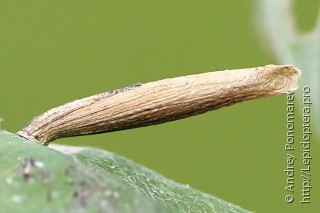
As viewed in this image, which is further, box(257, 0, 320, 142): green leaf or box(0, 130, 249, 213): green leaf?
box(257, 0, 320, 142): green leaf

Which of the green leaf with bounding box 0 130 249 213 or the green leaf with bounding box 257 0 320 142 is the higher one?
the green leaf with bounding box 257 0 320 142

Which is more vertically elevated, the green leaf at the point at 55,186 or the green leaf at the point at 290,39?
the green leaf at the point at 290,39

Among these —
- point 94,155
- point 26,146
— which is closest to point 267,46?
point 94,155

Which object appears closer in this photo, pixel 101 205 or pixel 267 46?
pixel 101 205

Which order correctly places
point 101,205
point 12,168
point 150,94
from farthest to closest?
point 150,94 → point 12,168 → point 101,205

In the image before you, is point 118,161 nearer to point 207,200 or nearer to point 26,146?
point 207,200

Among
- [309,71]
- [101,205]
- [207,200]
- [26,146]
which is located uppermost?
[309,71]

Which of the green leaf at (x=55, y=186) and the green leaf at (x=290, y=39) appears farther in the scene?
the green leaf at (x=290, y=39)

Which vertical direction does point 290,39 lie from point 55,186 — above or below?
above

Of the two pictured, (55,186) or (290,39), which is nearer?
(55,186)

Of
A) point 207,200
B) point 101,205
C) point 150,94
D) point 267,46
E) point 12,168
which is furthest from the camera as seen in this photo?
point 267,46

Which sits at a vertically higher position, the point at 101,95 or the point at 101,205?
the point at 101,95
